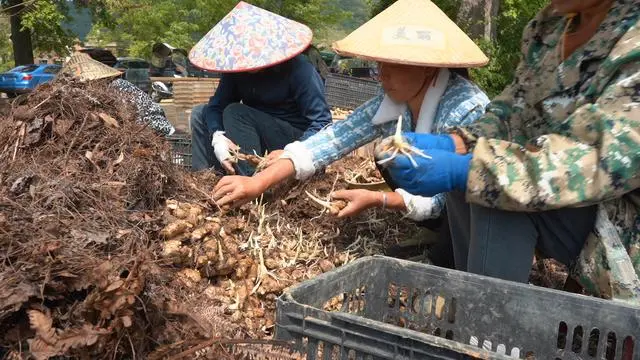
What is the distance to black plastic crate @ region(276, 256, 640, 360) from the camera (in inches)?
47.2

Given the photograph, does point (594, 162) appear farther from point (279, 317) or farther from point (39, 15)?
point (39, 15)

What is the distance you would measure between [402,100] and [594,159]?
44.7 inches

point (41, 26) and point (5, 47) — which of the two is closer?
point (41, 26)

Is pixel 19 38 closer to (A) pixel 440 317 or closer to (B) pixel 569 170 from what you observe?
(A) pixel 440 317

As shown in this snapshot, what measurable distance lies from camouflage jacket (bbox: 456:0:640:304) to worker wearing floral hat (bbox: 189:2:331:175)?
1742mm

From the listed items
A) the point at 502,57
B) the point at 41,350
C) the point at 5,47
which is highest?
the point at 41,350

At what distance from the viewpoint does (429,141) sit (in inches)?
74.2

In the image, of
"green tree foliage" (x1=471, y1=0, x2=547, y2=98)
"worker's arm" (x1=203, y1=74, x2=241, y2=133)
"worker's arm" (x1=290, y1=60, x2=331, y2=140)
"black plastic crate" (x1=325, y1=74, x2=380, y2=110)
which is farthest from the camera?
"green tree foliage" (x1=471, y1=0, x2=547, y2=98)

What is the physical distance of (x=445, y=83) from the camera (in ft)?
8.19

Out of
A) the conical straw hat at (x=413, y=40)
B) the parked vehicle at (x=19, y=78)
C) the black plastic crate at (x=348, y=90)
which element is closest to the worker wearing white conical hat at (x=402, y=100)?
the conical straw hat at (x=413, y=40)

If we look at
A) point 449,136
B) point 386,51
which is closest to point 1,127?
point 386,51

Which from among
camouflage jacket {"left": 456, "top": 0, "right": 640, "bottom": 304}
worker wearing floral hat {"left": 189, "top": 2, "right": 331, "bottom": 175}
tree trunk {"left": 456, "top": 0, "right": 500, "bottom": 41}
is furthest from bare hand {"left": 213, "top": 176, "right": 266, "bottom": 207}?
tree trunk {"left": 456, "top": 0, "right": 500, "bottom": 41}

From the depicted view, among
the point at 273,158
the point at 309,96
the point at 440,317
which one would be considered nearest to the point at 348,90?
the point at 309,96

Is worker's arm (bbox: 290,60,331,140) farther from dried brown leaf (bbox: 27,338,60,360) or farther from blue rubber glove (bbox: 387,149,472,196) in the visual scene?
dried brown leaf (bbox: 27,338,60,360)
